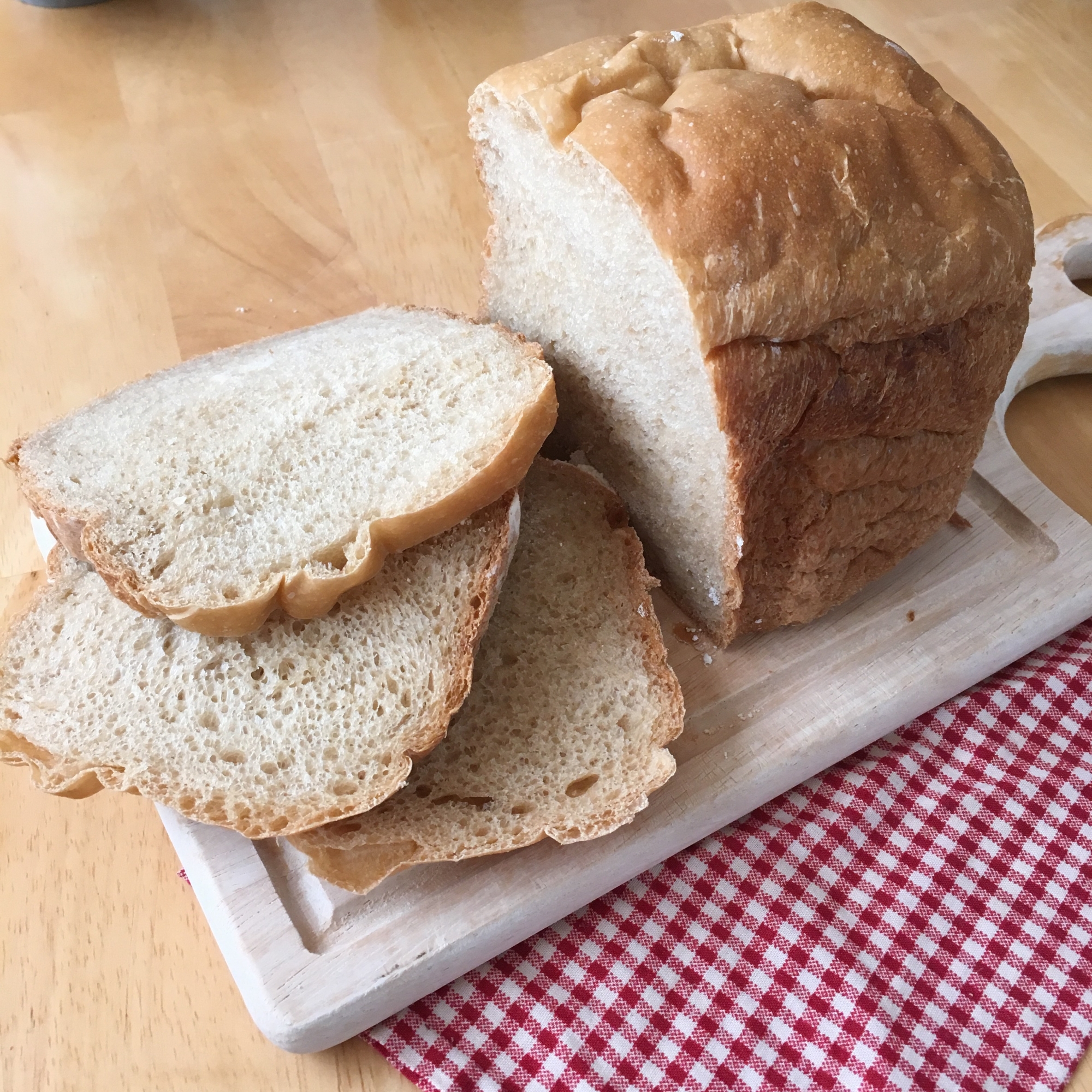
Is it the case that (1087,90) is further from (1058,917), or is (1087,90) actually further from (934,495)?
(1058,917)

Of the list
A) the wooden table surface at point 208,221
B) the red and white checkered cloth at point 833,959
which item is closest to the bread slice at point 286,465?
the wooden table surface at point 208,221

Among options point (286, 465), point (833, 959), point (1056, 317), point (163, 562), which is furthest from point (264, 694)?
point (1056, 317)

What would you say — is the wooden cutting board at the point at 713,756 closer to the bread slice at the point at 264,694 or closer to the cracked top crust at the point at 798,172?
the bread slice at the point at 264,694

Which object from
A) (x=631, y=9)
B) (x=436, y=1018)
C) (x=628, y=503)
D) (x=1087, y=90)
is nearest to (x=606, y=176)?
(x=628, y=503)

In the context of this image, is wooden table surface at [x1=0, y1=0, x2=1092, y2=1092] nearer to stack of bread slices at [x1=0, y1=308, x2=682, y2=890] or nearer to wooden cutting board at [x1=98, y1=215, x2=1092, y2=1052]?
wooden cutting board at [x1=98, y1=215, x2=1092, y2=1052]

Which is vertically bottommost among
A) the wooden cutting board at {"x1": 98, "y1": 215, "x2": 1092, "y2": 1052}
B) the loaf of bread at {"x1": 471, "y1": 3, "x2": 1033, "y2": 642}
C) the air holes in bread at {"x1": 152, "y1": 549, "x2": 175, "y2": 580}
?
Result: the wooden cutting board at {"x1": 98, "y1": 215, "x2": 1092, "y2": 1052}

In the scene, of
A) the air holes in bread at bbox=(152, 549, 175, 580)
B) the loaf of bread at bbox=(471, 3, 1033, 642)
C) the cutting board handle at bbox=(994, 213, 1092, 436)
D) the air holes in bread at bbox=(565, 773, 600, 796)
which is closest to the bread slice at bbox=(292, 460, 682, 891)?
the air holes in bread at bbox=(565, 773, 600, 796)

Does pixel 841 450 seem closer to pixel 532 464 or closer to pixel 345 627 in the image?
pixel 532 464
